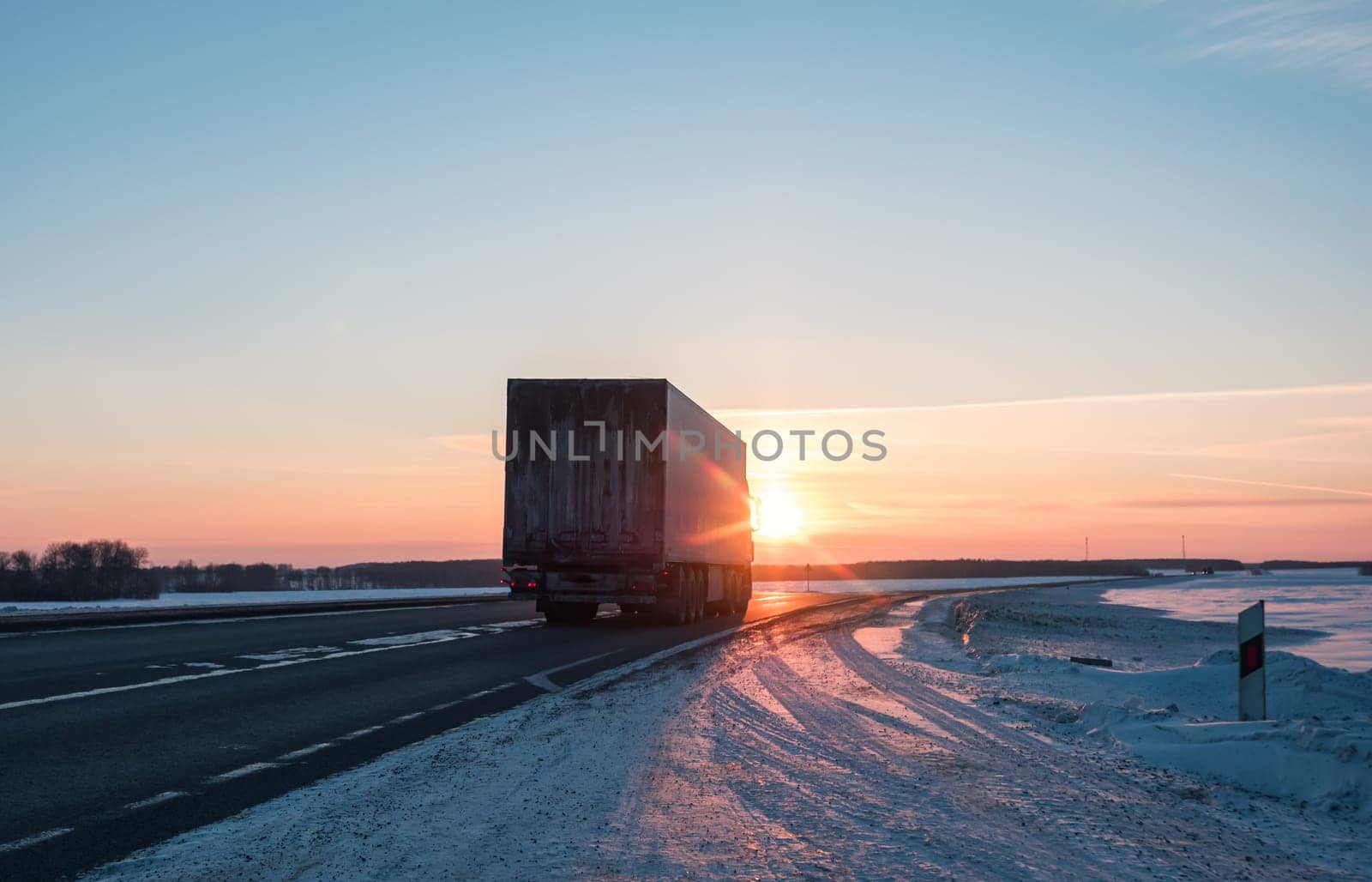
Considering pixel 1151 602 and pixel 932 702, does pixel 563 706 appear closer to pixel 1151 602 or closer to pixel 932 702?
pixel 932 702

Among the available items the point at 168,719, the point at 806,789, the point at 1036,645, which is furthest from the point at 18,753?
the point at 1036,645

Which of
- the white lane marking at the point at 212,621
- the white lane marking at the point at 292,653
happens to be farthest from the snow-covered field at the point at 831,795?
the white lane marking at the point at 212,621

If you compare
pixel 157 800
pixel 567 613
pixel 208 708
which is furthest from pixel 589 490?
pixel 157 800

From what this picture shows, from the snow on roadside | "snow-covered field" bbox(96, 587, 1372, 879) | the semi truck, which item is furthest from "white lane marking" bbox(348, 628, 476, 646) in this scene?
the snow on roadside

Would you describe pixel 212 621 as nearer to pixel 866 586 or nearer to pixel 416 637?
pixel 416 637

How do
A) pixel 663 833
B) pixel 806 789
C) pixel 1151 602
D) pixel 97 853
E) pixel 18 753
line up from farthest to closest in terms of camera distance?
pixel 1151 602
pixel 18 753
pixel 806 789
pixel 663 833
pixel 97 853

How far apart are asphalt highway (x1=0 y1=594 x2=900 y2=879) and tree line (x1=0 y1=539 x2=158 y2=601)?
64.6m

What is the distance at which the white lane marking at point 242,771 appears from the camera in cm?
679

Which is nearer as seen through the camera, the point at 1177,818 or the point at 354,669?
the point at 1177,818

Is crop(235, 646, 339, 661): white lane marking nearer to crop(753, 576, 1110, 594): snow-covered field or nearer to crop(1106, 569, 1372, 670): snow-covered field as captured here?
crop(1106, 569, 1372, 670): snow-covered field

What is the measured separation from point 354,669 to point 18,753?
5863 mm

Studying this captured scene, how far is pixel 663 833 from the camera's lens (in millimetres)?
5402

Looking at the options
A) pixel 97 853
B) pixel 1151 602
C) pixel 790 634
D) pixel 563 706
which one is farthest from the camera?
pixel 1151 602

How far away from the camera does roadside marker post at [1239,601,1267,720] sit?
947 centimetres
